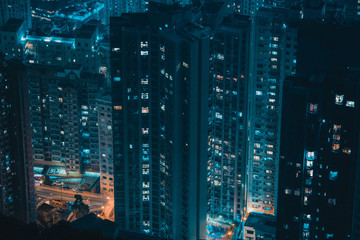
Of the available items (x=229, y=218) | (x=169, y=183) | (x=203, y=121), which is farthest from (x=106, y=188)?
(x=203, y=121)

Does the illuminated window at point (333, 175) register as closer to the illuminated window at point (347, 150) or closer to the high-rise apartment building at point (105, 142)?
the illuminated window at point (347, 150)

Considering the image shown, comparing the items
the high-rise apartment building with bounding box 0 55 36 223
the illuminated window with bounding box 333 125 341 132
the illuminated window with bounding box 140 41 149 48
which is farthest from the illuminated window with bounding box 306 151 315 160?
the high-rise apartment building with bounding box 0 55 36 223

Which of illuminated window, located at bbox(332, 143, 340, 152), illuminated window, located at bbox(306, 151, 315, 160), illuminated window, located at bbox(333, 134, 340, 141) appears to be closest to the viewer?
illuminated window, located at bbox(333, 134, 340, 141)

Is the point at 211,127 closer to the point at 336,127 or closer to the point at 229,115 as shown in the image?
the point at 229,115

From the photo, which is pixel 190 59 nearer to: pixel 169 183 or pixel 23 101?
pixel 169 183

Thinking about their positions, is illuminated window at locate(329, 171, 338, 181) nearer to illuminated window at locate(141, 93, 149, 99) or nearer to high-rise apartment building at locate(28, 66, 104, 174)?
illuminated window at locate(141, 93, 149, 99)

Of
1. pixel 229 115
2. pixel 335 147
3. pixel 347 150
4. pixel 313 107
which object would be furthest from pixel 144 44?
pixel 347 150
